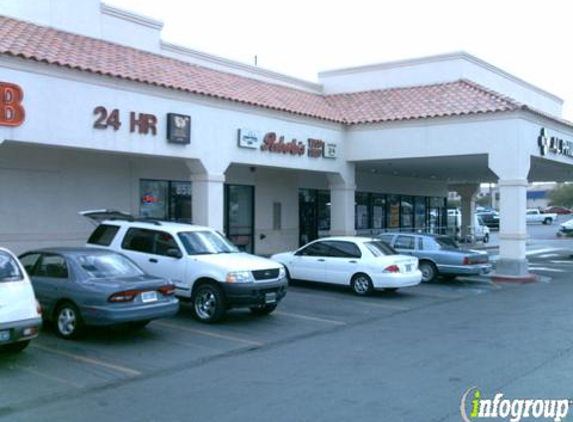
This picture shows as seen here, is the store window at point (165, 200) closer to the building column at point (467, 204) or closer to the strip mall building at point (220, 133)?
the strip mall building at point (220, 133)

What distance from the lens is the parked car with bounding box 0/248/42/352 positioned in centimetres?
787

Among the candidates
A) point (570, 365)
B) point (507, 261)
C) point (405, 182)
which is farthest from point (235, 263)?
point (405, 182)

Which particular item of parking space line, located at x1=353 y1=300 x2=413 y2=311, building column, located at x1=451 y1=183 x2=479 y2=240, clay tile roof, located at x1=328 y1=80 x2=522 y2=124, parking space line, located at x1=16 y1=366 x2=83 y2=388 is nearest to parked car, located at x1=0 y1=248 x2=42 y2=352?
parking space line, located at x1=16 y1=366 x2=83 y2=388

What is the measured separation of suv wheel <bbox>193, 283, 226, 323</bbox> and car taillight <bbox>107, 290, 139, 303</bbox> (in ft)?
6.47

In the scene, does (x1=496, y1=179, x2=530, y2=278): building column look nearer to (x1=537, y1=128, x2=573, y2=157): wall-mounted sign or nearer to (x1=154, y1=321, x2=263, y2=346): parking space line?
(x1=537, y1=128, x2=573, y2=157): wall-mounted sign

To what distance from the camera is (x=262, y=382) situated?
24.9ft

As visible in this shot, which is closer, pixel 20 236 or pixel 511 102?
pixel 20 236

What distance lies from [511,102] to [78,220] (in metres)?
13.3

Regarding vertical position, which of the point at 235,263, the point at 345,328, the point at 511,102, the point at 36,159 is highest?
the point at 511,102

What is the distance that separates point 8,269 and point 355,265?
29.2ft

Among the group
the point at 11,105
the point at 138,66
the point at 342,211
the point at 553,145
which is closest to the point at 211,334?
the point at 11,105

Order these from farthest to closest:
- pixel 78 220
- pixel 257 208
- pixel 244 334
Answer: pixel 257 208
pixel 78 220
pixel 244 334

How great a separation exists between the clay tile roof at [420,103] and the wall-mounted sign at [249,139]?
4.53 meters

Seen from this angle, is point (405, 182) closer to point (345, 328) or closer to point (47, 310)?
point (345, 328)
